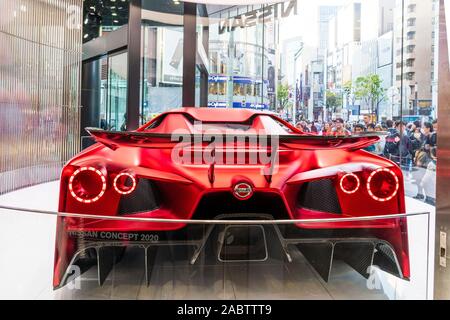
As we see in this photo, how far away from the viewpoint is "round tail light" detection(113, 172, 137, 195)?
1781mm

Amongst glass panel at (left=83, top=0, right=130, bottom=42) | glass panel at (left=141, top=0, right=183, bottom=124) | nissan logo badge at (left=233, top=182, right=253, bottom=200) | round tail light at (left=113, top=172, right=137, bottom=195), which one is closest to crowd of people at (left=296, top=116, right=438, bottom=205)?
nissan logo badge at (left=233, top=182, right=253, bottom=200)

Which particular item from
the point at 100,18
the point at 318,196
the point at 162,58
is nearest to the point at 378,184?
the point at 318,196

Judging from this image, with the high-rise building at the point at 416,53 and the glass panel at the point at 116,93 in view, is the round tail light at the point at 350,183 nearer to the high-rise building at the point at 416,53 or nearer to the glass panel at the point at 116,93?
the high-rise building at the point at 416,53

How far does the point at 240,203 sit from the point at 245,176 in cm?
15

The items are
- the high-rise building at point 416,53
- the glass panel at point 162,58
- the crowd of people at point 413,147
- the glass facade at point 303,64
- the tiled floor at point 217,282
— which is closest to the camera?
the tiled floor at point 217,282

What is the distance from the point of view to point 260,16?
10.4 metres

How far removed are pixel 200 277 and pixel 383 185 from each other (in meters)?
0.93

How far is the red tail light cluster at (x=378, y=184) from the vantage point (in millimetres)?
1885

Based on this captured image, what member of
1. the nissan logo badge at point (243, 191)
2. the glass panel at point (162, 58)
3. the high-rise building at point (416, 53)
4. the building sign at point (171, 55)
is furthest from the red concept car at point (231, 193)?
the building sign at point (171, 55)

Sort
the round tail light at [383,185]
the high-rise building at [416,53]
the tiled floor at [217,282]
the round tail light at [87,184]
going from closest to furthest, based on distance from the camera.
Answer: the tiled floor at [217,282] → the round tail light at [87,184] → the round tail light at [383,185] → the high-rise building at [416,53]

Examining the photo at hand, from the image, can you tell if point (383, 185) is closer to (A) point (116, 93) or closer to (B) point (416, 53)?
(B) point (416, 53)

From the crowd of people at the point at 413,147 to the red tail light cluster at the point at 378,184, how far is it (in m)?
2.92

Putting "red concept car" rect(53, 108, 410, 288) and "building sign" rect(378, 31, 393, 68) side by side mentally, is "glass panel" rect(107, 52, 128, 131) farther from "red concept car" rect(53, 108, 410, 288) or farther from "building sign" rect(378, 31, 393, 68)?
"red concept car" rect(53, 108, 410, 288)
